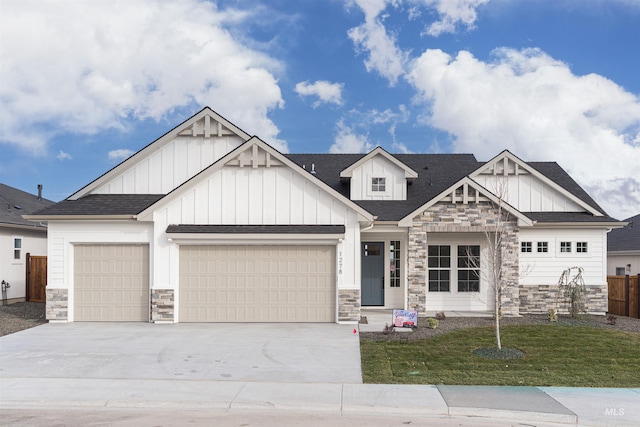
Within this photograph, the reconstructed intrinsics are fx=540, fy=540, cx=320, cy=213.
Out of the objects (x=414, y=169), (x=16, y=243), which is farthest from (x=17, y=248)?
(x=414, y=169)

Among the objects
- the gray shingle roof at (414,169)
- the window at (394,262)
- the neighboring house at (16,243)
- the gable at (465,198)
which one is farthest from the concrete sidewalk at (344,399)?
the neighboring house at (16,243)

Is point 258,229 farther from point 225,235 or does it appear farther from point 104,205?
point 104,205

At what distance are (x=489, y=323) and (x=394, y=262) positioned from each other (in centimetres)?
436

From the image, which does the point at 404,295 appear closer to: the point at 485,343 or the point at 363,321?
the point at 363,321

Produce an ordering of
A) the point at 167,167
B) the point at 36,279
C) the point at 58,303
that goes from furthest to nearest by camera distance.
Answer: the point at 36,279 < the point at 167,167 < the point at 58,303

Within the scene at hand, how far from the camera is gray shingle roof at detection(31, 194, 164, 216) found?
54.1ft

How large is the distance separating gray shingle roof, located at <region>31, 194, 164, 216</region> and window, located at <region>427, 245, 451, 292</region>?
9712mm

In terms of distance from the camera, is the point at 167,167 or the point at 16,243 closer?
the point at 167,167

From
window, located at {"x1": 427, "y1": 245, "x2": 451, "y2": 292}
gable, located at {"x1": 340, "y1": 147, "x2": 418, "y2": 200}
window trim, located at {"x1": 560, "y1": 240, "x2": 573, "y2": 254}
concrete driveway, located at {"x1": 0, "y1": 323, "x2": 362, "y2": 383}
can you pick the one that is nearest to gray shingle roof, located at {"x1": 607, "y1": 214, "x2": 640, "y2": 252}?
window trim, located at {"x1": 560, "y1": 240, "x2": 573, "y2": 254}

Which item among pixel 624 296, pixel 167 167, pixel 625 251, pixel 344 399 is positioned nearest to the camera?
pixel 344 399

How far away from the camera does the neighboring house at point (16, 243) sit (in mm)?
21062

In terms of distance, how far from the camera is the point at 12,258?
21547mm

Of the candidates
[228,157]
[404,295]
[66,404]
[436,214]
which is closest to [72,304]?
[228,157]

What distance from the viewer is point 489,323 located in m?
16.0
